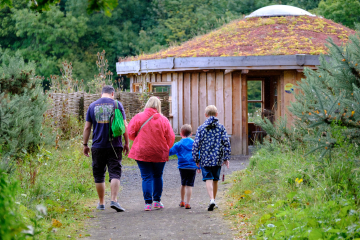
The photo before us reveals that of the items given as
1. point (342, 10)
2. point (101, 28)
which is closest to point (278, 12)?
point (342, 10)

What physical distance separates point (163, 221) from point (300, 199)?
1835mm

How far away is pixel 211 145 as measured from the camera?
20.4 feet

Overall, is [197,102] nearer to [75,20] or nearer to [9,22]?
[75,20]

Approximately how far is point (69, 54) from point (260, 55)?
19871 mm

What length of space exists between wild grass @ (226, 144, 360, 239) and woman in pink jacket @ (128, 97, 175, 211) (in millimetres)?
1238

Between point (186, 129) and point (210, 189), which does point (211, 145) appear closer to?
point (186, 129)

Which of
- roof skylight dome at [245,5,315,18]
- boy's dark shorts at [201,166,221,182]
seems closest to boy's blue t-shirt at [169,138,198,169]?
boy's dark shorts at [201,166,221,182]

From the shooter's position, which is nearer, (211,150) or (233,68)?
(211,150)

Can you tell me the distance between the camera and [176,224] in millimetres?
5391

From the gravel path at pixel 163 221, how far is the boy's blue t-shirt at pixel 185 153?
67cm

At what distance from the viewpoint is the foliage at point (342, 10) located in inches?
951

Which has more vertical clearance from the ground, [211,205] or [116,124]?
[116,124]

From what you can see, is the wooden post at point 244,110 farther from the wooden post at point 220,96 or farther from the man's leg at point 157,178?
the man's leg at point 157,178

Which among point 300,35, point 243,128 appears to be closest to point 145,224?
point 243,128
